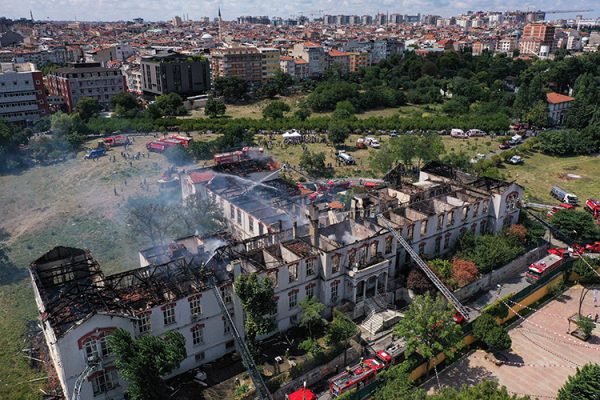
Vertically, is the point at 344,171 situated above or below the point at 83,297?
below

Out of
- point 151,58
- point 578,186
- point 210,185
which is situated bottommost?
point 578,186

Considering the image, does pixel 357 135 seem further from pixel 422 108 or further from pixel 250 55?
pixel 250 55

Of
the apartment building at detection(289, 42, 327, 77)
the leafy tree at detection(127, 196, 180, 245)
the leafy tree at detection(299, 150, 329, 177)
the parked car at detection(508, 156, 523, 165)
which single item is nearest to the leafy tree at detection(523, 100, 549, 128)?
the parked car at detection(508, 156, 523, 165)

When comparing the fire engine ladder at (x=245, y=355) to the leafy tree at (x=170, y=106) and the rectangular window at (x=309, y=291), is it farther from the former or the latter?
the leafy tree at (x=170, y=106)

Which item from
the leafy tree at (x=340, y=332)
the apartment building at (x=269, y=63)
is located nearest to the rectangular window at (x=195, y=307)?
the leafy tree at (x=340, y=332)

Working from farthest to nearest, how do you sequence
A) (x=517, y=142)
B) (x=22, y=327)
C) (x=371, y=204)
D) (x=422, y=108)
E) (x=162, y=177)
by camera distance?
1. (x=422, y=108)
2. (x=517, y=142)
3. (x=162, y=177)
4. (x=371, y=204)
5. (x=22, y=327)

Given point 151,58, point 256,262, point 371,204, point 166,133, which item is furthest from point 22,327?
point 151,58

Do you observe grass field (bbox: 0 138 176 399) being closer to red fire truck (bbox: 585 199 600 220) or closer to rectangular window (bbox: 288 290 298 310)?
rectangular window (bbox: 288 290 298 310)
